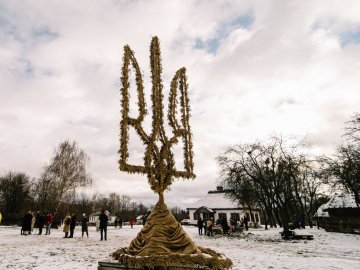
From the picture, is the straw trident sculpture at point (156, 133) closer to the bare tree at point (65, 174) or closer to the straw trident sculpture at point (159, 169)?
the straw trident sculpture at point (159, 169)

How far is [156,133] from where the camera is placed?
21.0ft

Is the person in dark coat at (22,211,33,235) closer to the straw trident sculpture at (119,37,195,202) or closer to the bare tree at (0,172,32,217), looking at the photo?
the straw trident sculpture at (119,37,195,202)

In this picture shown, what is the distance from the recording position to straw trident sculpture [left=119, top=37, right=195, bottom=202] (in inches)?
240

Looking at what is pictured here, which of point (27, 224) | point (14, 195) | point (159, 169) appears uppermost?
point (14, 195)

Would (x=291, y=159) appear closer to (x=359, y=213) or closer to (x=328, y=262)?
(x=359, y=213)

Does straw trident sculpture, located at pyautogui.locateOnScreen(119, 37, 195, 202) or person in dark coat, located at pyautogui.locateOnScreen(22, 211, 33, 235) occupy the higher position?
straw trident sculpture, located at pyautogui.locateOnScreen(119, 37, 195, 202)

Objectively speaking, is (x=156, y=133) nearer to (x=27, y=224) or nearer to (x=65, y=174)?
(x=27, y=224)

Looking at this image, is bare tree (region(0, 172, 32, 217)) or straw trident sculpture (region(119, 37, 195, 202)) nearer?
straw trident sculpture (region(119, 37, 195, 202))

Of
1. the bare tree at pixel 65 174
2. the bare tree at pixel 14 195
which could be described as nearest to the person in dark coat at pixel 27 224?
the bare tree at pixel 65 174

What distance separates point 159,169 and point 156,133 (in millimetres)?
840

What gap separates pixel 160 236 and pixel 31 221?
801 inches

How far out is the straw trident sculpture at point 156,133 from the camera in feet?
20.0

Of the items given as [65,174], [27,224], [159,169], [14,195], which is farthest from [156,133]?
[14,195]

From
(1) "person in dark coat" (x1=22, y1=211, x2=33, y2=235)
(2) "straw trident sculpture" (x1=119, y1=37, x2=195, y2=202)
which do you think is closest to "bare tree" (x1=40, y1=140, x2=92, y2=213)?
(1) "person in dark coat" (x1=22, y1=211, x2=33, y2=235)
